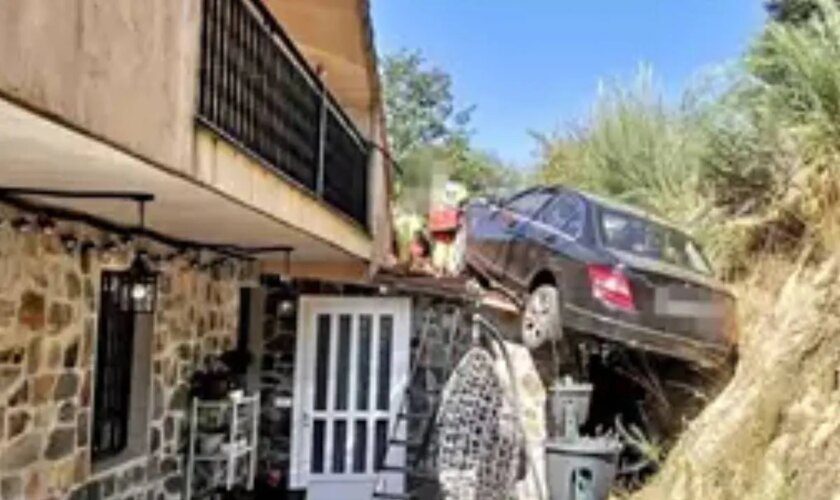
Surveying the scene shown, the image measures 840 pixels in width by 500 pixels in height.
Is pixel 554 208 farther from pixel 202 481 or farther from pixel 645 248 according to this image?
pixel 202 481

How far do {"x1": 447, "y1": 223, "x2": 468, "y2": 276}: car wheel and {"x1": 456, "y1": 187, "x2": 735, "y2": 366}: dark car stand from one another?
156 centimetres

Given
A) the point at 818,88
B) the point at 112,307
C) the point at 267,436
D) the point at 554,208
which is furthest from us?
the point at 267,436

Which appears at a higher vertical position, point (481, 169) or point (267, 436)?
point (481, 169)

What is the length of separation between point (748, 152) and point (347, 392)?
569 centimetres

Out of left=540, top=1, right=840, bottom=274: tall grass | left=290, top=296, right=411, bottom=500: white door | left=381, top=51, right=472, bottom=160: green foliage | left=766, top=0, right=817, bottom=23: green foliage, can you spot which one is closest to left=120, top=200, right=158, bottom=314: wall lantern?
left=290, top=296, right=411, bottom=500: white door

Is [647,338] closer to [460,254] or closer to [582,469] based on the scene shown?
[582,469]

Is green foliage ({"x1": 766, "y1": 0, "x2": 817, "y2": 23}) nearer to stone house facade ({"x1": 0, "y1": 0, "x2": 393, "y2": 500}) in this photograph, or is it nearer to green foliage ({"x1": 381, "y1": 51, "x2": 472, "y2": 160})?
stone house facade ({"x1": 0, "y1": 0, "x2": 393, "y2": 500})

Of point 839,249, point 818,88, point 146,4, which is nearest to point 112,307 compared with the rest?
point 146,4

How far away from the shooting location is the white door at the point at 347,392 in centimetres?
1334

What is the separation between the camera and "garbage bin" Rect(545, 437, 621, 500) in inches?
370

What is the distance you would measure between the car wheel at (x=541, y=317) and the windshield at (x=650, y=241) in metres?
0.81

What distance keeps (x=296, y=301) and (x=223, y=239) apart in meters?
4.24

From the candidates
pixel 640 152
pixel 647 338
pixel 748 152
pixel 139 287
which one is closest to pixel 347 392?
pixel 647 338

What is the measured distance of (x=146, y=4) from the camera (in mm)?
3879
